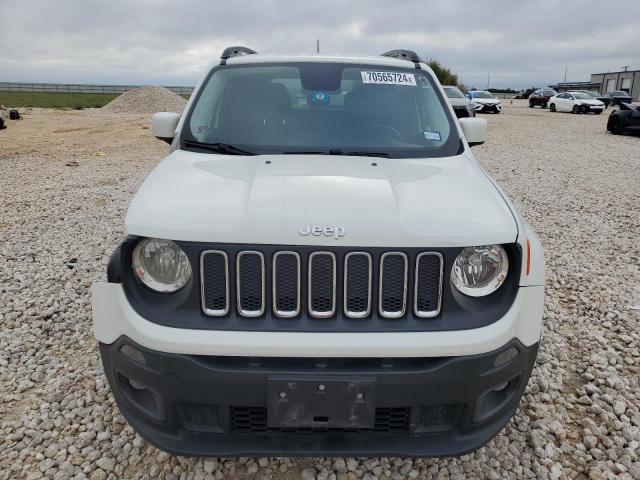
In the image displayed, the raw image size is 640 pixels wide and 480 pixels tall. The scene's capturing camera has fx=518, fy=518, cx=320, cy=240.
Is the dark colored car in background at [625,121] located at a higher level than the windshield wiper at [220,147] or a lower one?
lower

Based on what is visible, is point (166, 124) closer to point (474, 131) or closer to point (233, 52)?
point (233, 52)

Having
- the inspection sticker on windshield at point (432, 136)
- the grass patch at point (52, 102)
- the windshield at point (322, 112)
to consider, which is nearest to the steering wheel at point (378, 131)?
the windshield at point (322, 112)

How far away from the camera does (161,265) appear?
2107 millimetres

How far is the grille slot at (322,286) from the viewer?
2010mm

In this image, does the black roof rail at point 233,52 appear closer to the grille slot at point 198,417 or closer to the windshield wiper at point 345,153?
the windshield wiper at point 345,153

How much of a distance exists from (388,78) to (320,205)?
1.72 meters

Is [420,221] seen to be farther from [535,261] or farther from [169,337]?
[169,337]

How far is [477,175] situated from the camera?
8.91 ft

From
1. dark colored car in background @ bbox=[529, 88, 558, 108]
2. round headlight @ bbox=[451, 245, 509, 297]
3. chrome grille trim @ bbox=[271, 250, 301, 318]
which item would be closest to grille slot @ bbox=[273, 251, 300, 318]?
chrome grille trim @ bbox=[271, 250, 301, 318]

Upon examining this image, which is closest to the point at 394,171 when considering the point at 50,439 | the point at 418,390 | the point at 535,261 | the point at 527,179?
the point at 535,261

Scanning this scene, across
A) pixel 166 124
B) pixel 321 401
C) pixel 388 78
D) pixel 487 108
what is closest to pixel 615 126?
pixel 487 108

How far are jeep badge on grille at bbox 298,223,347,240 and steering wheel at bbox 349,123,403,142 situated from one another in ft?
4.08

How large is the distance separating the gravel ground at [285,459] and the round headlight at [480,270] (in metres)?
1.03

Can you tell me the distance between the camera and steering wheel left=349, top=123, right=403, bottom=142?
10.3 feet
